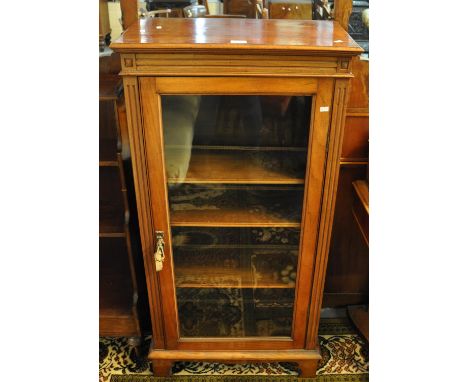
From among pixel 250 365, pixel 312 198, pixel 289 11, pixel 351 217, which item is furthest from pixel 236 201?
pixel 289 11

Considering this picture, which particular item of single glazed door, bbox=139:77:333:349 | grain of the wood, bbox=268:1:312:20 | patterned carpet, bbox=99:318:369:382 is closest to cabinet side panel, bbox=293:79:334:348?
single glazed door, bbox=139:77:333:349

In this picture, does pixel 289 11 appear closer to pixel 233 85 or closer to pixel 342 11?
pixel 342 11

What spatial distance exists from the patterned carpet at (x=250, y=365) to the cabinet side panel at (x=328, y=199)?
0.15 metres

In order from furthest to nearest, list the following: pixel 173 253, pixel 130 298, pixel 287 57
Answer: pixel 130 298
pixel 173 253
pixel 287 57

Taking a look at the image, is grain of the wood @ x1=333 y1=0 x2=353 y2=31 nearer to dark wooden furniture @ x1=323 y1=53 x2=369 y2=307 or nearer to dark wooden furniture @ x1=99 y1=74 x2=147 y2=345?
dark wooden furniture @ x1=323 y1=53 x2=369 y2=307

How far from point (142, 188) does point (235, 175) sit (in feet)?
0.72

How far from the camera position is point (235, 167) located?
1.06 m

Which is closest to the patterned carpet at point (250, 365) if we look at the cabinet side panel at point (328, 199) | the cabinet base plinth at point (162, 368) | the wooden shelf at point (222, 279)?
the cabinet base plinth at point (162, 368)

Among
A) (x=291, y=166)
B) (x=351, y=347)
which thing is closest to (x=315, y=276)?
(x=291, y=166)

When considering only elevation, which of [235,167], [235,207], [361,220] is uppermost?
[235,167]

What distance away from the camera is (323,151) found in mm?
958

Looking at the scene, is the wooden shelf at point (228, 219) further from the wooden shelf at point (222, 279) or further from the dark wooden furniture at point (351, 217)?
the dark wooden furniture at point (351, 217)

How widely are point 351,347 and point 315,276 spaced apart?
415 millimetres

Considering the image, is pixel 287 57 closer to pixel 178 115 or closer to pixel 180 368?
pixel 178 115
